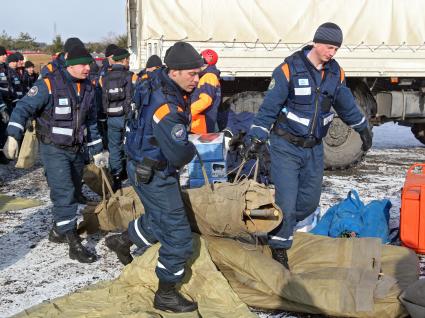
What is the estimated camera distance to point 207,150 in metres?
5.71

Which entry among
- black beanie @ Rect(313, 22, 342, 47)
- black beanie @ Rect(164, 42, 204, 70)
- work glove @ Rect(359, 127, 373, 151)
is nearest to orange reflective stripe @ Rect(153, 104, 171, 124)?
black beanie @ Rect(164, 42, 204, 70)

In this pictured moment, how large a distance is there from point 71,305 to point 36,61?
21816 mm

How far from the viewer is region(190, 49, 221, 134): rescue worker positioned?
6.19 m

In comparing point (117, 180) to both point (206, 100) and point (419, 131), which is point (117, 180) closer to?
point (206, 100)

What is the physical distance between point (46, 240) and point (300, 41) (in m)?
4.98

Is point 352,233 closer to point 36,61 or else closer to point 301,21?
point 301,21

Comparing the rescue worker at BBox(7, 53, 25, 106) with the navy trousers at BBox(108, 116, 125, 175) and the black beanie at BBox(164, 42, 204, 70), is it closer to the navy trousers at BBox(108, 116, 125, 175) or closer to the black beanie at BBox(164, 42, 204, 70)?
the navy trousers at BBox(108, 116, 125, 175)

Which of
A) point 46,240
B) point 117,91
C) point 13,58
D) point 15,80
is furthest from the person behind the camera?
point 13,58

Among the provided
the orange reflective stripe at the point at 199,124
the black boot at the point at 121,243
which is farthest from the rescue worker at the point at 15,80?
the black boot at the point at 121,243

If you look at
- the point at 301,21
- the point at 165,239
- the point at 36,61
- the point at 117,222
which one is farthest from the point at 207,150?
the point at 36,61

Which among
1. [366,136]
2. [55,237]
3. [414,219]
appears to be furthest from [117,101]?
[414,219]

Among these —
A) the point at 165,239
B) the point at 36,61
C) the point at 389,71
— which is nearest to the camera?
the point at 165,239

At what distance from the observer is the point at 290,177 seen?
13.3ft

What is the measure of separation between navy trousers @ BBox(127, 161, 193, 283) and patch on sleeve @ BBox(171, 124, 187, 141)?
1.15ft
